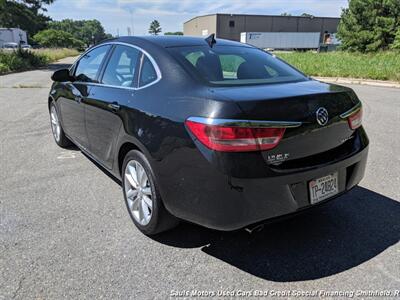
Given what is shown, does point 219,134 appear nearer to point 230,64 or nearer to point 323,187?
point 323,187

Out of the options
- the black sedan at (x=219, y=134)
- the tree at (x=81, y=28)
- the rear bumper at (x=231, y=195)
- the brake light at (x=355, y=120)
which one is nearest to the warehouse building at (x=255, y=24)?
the tree at (x=81, y=28)

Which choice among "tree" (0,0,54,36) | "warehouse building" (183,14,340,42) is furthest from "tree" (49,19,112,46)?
"tree" (0,0,54,36)

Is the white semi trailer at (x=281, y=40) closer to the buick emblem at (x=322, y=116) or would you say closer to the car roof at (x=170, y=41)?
the car roof at (x=170, y=41)

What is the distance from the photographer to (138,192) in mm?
3023

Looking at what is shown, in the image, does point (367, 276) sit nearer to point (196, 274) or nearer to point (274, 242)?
point (274, 242)

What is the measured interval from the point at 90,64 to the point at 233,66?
1.89m

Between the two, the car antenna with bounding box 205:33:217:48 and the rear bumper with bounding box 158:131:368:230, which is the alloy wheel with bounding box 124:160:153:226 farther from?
the car antenna with bounding box 205:33:217:48

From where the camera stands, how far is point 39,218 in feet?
10.9

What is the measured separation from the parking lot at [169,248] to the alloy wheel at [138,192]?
0.18 m

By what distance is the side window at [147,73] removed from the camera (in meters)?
2.91

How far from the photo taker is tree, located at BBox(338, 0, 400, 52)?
2991cm

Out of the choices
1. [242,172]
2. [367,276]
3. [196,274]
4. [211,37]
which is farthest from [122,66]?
[367,276]

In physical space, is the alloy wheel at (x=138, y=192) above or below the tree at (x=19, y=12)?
below

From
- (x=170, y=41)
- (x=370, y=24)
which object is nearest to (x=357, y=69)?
(x=170, y=41)
